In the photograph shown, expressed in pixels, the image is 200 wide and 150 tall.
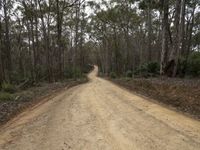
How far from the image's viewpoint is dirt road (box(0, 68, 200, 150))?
21.8ft

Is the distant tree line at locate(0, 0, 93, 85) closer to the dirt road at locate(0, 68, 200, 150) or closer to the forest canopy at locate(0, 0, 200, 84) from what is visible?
the forest canopy at locate(0, 0, 200, 84)

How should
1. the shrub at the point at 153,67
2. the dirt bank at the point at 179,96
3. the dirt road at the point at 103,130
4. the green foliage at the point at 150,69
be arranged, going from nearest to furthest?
the dirt road at the point at 103,130 → the dirt bank at the point at 179,96 → the green foliage at the point at 150,69 → the shrub at the point at 153,67

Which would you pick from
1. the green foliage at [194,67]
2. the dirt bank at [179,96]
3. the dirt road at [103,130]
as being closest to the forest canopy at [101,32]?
the green foliage at [194,67]

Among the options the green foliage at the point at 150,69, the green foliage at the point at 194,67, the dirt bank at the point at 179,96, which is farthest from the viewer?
the green foliage at the point at 150,69

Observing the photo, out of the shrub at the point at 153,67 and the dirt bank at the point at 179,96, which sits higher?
the shrub at the point at 153,67

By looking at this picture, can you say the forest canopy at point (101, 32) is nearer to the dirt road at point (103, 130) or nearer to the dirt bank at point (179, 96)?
the dirt bank at point (179, 96)

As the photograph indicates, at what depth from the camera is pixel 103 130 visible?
309 inches

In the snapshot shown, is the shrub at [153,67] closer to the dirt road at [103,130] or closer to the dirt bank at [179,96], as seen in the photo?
the dirt bank at [179,96]

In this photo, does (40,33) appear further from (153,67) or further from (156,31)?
(153,67)

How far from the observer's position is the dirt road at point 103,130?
664 cm

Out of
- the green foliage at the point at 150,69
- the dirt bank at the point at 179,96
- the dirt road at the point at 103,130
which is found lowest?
the dirt road at the point at 103,130

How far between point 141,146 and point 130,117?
2.96 meters

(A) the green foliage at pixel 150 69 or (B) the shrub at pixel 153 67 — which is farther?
(B) the shrub at pixel 153 67

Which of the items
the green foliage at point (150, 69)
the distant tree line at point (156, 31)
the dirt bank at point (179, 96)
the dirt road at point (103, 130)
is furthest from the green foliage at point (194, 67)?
the dirt road at point (103, 130)
